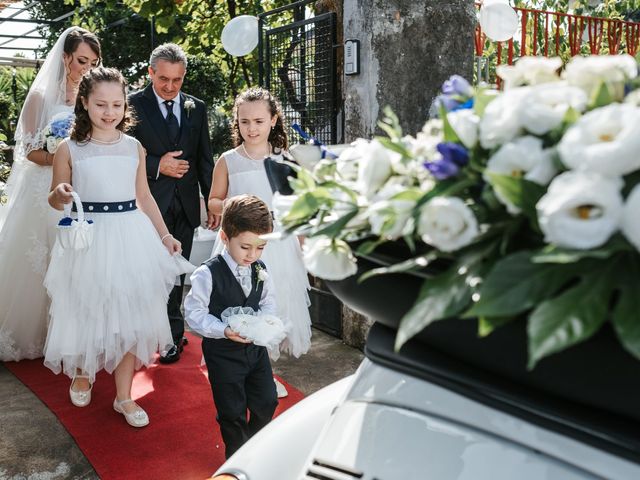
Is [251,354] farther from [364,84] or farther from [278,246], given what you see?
[364,84]

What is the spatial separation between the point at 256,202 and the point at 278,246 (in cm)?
108

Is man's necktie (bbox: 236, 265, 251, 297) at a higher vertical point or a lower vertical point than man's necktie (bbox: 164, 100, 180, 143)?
lower

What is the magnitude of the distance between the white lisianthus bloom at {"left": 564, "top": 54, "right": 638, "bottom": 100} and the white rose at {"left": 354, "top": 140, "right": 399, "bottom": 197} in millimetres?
303

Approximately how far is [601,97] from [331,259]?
1.62 ft

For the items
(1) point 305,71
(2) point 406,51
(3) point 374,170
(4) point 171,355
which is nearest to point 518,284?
(3) point 374,170

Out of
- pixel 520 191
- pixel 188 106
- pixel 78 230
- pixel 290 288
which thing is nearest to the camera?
pixel 520 191

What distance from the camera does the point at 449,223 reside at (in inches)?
38.0

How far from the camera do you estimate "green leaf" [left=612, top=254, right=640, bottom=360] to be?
2.70 ft

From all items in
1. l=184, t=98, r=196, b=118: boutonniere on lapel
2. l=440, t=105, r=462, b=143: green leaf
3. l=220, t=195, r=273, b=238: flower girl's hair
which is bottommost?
l=220, t=195, r=273, b=238: flower girl's hair

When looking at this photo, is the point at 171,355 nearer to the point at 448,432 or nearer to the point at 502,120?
the point at 448,432

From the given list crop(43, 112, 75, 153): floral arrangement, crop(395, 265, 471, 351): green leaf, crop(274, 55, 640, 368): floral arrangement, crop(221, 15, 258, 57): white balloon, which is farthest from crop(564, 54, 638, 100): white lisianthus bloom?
crop(221, 15, 258, 57): white balloon

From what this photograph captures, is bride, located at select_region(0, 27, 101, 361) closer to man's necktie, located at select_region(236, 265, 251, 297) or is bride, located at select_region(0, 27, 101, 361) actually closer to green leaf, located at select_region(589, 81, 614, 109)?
man's necktie, located at select_region(236, 265, 251, 297)

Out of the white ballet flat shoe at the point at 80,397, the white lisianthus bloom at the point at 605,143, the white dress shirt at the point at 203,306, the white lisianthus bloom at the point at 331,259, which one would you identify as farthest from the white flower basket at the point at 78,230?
the white lisianthus bloom at the point at 605,143

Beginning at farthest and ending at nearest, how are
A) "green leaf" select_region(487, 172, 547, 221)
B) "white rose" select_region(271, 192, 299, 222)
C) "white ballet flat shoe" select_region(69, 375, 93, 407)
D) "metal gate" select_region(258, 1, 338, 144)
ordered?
"metal gate" select_region(258, 1, 338, 144), "white ballet flat shoe" select_region(69, 375, 93, 407), "white rose" select_region(271, 192, 299, 222), "green leaf" select_region(487, 172, 547, 221)
